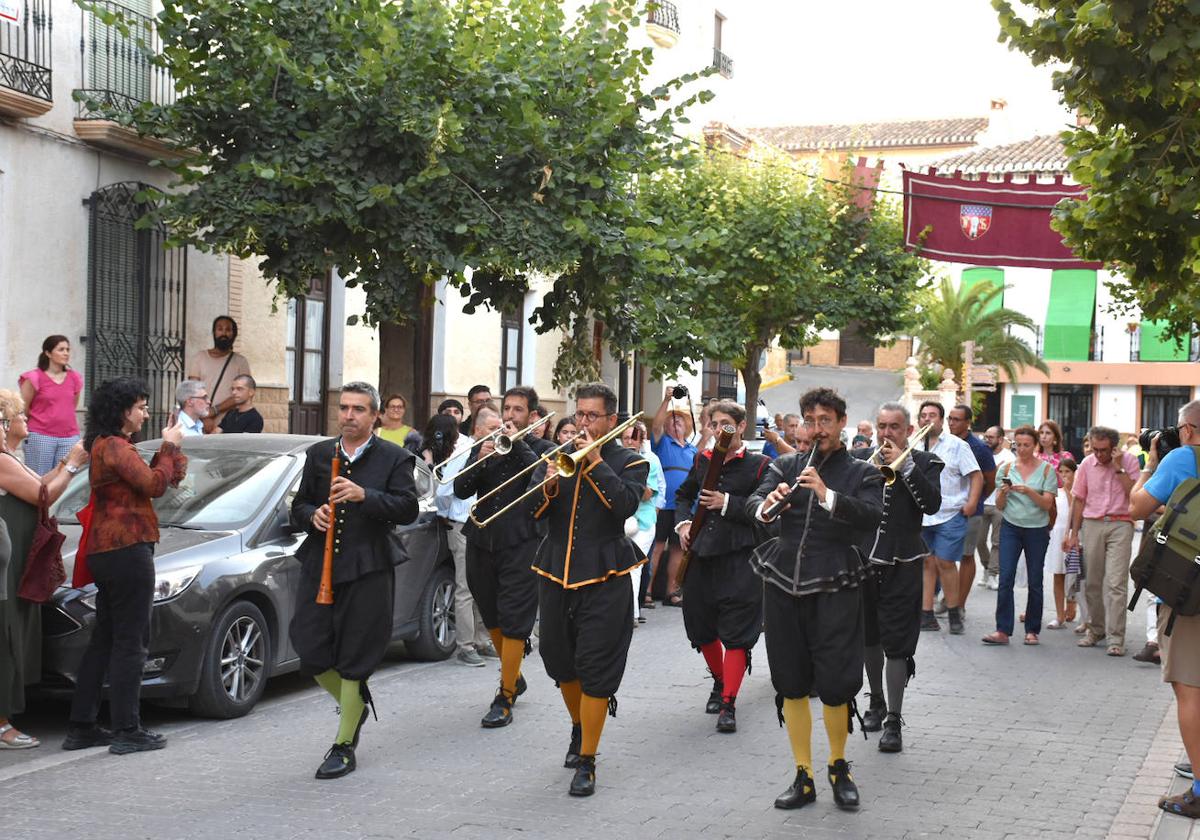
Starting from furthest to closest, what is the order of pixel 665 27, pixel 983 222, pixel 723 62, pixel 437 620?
pixel 723 62 < pixel 665 27 < pixel 983 222 < pixel 437 620

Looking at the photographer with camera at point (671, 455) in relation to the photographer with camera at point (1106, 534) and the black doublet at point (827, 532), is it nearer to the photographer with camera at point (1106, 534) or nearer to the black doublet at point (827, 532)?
the photographer with camera at point (1106, 534)

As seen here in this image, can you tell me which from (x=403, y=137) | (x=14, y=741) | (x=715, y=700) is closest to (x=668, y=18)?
(x=403, y=137)

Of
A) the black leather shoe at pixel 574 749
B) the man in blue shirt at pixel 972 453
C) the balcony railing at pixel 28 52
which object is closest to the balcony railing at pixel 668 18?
the balcony railing at pixel 28 52

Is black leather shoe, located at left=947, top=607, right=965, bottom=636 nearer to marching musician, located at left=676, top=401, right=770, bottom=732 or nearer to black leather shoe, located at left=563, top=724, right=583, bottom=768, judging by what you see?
marching musician, located at left=676, top=401, right=770, bottom=732

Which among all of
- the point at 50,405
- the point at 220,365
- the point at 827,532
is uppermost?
the point at 220,365

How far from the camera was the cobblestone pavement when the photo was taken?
6570 millimetres

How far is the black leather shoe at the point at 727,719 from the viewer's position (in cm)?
876

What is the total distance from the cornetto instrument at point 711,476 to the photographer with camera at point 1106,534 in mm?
5096

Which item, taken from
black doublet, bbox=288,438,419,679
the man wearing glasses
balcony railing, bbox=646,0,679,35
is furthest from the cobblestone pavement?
balcony railing, bbox=646,0,679,35

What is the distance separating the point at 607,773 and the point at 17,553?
10.7 ft

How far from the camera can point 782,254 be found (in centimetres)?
2744

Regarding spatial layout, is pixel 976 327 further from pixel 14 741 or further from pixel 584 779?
pixel 14 741

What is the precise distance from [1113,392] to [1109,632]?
41955 millimetres

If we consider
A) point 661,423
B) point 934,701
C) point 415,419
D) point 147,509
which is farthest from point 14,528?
point 415,419
